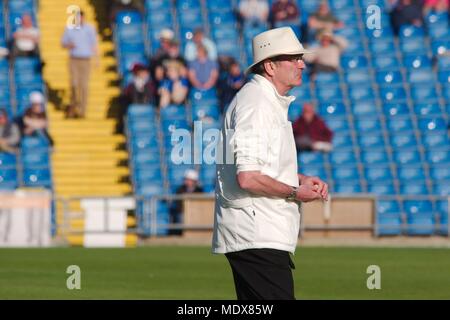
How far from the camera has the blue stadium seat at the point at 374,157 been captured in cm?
3036

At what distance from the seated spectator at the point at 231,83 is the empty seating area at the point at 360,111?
36cm

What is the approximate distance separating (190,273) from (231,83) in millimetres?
12153

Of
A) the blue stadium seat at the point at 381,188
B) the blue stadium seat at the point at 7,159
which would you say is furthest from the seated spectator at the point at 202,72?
the blue stadium seat at the point at 7,159

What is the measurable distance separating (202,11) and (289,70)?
25432 mm

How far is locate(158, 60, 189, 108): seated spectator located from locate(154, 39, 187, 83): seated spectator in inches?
3.5

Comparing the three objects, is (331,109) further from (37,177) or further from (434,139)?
(37,177)

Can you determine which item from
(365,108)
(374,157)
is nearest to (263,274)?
(374,157)

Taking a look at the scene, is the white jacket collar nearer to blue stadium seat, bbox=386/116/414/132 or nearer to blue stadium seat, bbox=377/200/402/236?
blue stadium seat, bbox=377/200/402/236

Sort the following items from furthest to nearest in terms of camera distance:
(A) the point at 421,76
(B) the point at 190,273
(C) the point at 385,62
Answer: (C) the point at 385,62, (A) the point at 421,76, (B) the point at 190,273

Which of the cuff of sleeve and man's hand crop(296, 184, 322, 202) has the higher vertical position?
the cuff of sleeve

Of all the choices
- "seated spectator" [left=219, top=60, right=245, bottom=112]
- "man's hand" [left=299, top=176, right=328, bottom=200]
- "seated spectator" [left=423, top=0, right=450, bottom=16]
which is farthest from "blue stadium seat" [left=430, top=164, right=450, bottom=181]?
"man's hand" [left=299, top=176, right=328, bottom=200]

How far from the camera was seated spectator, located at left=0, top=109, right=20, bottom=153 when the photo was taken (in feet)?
95.8

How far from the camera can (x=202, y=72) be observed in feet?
101
